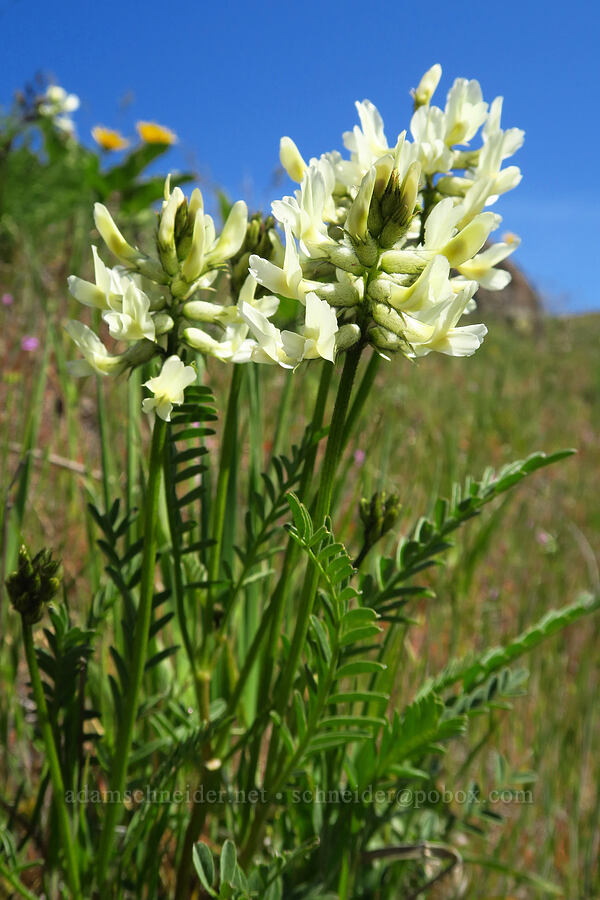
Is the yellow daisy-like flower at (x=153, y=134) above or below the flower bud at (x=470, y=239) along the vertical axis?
above

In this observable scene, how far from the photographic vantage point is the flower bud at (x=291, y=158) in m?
0.83

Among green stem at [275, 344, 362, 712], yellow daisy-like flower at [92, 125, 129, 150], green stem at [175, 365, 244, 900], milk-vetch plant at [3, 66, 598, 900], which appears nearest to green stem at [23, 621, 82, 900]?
milk-vetch plant at [3, 66, 598, 900]

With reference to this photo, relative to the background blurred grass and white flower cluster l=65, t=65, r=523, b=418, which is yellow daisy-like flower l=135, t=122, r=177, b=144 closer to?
the background blurred grass

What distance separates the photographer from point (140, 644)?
812mm

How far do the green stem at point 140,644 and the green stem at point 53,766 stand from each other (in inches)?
1.5

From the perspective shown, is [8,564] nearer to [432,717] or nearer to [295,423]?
[432,717]

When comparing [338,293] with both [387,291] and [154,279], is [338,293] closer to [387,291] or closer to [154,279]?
[387,291]

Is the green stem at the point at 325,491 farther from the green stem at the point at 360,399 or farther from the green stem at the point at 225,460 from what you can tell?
the green stem at the point at 225,460

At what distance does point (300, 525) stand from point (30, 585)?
29cm

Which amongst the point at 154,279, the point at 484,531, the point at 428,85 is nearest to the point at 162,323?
the point at 154,279

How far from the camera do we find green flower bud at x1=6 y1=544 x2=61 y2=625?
2.46ft

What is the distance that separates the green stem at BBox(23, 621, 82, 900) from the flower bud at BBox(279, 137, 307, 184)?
591 mm

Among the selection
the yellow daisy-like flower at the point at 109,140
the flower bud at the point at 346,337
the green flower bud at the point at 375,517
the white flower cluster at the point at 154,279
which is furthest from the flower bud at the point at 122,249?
the yellow daisy-like flower at the point at 109,140

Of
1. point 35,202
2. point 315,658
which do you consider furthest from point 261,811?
point 35,202
